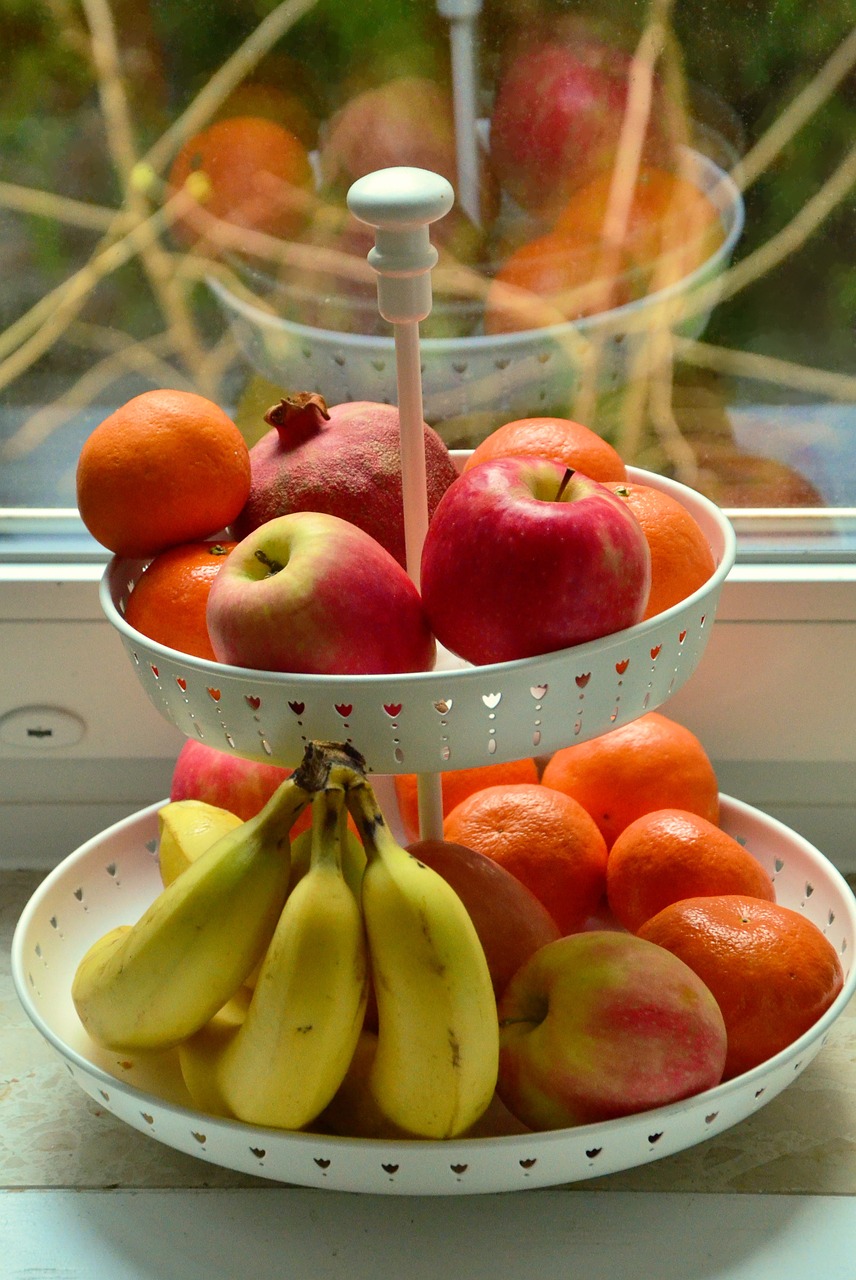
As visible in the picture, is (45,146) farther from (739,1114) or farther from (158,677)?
(739,1114)

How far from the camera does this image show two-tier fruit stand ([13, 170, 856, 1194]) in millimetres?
537

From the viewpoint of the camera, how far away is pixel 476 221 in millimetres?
819

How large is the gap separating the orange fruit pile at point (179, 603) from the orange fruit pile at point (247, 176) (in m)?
0.29

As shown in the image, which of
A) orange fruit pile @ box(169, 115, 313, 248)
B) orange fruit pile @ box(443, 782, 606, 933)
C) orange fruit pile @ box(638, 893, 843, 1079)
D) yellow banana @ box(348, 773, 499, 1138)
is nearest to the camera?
yellow banana @ box(348, 773, 499, 1138)

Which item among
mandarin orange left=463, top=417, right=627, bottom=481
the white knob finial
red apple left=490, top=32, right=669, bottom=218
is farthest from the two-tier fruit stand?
red apple left=490, top=32, right=669, bottom=218

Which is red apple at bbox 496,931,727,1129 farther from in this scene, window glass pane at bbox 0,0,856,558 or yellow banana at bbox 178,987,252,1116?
window glass pane at bbox 0,0,856,558

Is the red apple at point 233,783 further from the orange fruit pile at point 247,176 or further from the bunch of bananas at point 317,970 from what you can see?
the orange fruit pile at point 247,176

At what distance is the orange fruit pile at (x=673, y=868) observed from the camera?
0.70 m

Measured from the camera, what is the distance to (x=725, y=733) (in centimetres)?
91

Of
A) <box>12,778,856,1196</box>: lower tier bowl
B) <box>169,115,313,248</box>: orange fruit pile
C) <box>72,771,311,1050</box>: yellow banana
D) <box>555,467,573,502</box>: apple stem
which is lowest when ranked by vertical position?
<box>12,778,856,1196</box>: lower tier bowl

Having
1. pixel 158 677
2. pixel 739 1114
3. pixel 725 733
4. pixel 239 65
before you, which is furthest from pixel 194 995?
pixel 239 65

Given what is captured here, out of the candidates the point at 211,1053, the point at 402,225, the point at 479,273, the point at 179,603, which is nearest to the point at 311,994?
the point at 211,1053

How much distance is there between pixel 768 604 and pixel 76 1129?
0.55 metres

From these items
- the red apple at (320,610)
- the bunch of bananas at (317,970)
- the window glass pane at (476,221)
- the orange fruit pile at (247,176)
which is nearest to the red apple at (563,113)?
the window glass pane at (476,221)
